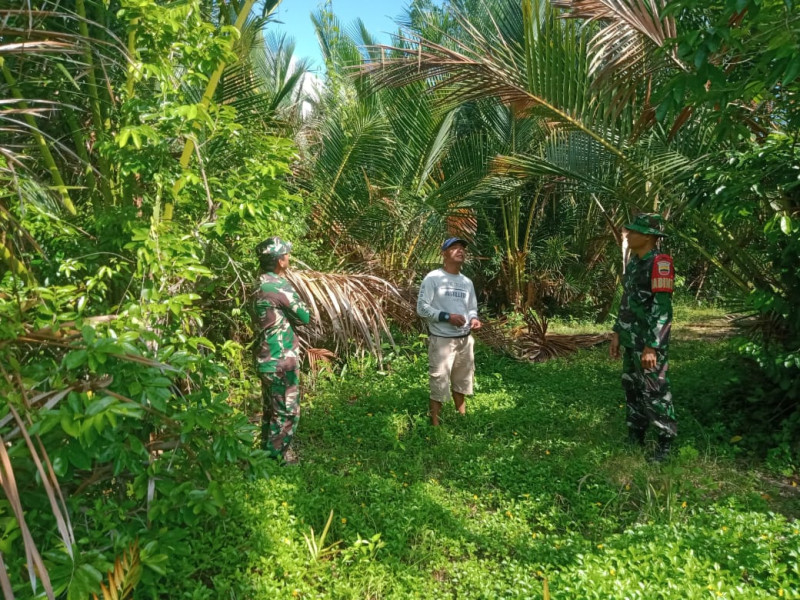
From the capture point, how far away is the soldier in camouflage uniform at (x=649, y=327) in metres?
4.04

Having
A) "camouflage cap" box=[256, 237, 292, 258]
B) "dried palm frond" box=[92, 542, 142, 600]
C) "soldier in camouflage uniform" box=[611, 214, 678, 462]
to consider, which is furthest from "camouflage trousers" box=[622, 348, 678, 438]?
"dried palm frond" box=[92, 542, 142, 600]

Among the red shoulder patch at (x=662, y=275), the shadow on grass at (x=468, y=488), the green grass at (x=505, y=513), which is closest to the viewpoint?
the green grass at (x=505, y=513)

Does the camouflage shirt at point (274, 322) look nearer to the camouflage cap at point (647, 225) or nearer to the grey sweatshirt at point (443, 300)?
the grey sweatshirt at point (443, 300)

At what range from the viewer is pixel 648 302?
4.12 meters

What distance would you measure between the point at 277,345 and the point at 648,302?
2.68 meters

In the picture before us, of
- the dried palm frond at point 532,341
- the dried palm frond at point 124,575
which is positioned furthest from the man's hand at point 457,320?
the dried palm frond at point 124,575

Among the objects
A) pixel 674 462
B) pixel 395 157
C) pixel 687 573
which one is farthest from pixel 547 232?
pixel 687 573

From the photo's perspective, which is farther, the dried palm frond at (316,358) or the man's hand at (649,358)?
the dried palm frond at (316,358)

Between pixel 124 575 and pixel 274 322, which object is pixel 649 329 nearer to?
pixel 274 322

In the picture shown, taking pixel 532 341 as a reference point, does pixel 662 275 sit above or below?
above

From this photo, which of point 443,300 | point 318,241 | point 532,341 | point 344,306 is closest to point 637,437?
point 443,300

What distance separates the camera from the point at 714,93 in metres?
2.77

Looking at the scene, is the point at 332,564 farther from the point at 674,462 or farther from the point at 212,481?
the point at 674,462

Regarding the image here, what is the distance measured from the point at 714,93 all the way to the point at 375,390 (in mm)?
4092
